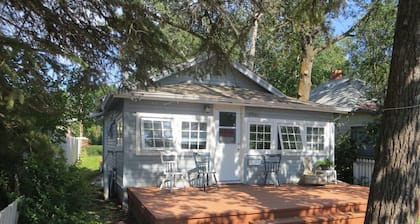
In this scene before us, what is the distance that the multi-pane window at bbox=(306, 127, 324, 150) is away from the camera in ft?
38.3

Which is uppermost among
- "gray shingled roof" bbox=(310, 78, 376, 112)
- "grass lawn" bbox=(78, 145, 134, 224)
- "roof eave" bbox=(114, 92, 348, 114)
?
"gray shingled roof" bbox=(310, 78, 376, 112)

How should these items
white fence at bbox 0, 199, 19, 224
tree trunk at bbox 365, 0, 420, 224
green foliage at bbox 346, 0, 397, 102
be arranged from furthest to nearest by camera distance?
1. green foliage at bbox 346, 0, 397, 102
2. white fence at bbox 0, 199, 19, 224
3. tree trunk at bbox 365, 0, 420, 224

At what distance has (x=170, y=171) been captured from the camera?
9.59 metres

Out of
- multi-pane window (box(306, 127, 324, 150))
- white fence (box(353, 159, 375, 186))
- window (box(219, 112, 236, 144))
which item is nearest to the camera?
window (box(219, 112, 236, 144))

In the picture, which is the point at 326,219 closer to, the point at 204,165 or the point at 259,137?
the point at 204,165

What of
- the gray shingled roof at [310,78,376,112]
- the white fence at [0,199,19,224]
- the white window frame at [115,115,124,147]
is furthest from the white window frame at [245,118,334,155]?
the white fence at [0,199,19,224]

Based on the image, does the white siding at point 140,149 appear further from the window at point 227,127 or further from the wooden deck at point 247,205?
the window at point 227,127

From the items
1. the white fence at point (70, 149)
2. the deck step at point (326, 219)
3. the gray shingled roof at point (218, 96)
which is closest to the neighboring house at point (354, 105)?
the gray shingled roof at point (218, 96)

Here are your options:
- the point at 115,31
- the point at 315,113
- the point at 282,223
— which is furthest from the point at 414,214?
the point at 315,113

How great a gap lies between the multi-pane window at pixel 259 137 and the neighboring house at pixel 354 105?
2.65m

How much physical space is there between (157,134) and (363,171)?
6.84 m

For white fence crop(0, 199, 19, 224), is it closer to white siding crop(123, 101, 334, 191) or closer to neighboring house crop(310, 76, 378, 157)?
white siding crop(123, 101, 334, 191)

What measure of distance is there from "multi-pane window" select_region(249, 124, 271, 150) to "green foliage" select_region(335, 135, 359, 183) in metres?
4.60

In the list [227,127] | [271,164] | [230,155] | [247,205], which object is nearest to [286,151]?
[271,164]
